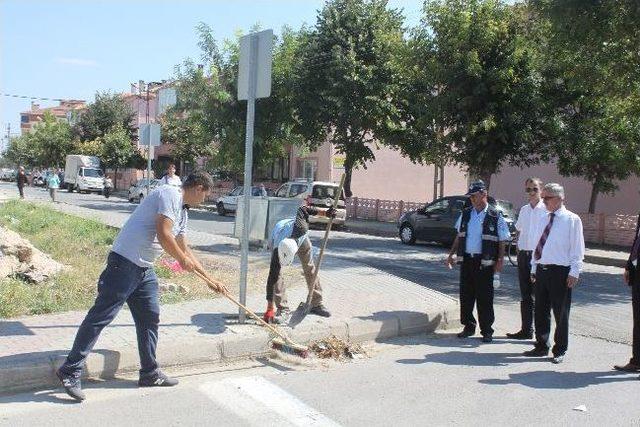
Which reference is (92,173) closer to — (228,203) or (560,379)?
(228,203)

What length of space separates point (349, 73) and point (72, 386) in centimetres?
2127

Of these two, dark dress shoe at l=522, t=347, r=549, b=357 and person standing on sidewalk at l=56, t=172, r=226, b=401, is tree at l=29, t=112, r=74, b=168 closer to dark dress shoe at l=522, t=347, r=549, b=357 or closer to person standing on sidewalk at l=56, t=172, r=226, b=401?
person standing on sidewalk at l=56, t=172, r=226, b=401

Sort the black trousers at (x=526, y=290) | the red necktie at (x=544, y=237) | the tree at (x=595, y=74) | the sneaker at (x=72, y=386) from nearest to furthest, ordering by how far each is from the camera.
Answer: the sneaker at (x=72, y=386), the red necktie at (x=544, y=237), the black trousers at (x=526, y=290), the tree at (x=595, y=74)

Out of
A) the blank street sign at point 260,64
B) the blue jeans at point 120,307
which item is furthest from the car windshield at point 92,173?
the blue jeans at point 120,307

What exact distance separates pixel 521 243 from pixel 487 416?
3.04 m

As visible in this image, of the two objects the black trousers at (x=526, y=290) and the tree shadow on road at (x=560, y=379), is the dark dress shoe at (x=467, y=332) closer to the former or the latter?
the black trousers at (x=526, y=290)

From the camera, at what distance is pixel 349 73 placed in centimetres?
2489

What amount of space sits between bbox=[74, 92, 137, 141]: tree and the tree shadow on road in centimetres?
5400

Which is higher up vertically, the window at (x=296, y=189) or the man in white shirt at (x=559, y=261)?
the window at (x=296, y=189)

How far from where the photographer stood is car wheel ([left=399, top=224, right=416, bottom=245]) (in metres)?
19.6

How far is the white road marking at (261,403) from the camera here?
4.70 meters

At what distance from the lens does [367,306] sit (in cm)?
826

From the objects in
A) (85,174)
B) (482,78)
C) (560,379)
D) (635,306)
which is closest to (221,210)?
(482,78)

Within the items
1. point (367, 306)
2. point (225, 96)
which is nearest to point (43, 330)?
point (367, 306)
